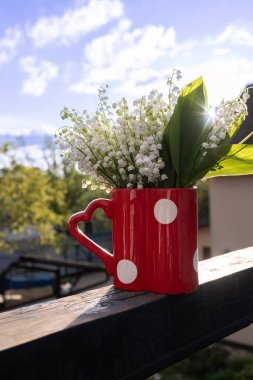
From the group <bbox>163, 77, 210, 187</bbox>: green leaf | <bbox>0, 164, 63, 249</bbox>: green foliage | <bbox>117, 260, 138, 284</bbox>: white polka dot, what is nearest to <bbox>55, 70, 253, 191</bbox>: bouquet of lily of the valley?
<bbox>163, 77, 210, 187</bbox>: green leaf

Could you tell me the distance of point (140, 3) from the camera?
2793 mm

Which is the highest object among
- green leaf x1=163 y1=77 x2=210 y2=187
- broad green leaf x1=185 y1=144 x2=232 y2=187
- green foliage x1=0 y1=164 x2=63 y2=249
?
green leaf x1=163 y1=77 x2=210 y2=187

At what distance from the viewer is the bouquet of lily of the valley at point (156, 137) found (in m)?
1.07

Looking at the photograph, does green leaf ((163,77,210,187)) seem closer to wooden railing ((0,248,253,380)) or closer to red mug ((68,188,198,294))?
red mug ((68,188,198,294))

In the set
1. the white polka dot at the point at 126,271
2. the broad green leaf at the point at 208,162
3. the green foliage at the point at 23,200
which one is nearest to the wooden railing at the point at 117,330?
the white polka dot at the point at 126,271

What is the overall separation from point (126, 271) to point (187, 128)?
35cm

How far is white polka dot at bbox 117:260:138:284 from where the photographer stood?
45.1 inches

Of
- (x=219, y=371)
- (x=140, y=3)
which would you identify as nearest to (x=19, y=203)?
A: (x=219, y=371)

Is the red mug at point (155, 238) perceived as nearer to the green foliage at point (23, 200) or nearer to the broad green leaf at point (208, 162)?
the broad green leaf at point (208, 162)

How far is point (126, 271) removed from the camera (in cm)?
116

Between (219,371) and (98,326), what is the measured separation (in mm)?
4292

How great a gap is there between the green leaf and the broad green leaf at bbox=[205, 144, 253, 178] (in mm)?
90

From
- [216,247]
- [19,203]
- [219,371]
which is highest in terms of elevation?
[19,203]

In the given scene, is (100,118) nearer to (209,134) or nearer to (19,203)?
(209,134)
